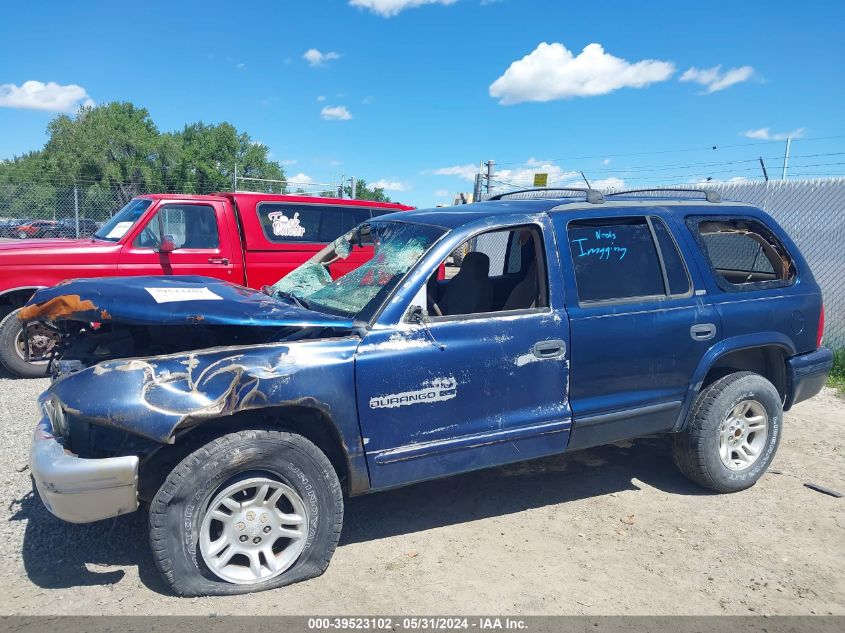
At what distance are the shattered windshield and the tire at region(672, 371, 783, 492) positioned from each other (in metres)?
2.13

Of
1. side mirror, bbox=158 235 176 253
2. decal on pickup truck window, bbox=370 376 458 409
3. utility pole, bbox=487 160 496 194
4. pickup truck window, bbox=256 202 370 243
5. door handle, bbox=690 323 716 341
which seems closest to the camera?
decal on pickup truck window, bbox=370 376 458 409

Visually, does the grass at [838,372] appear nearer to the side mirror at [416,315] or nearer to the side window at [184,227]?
the side mirror at [416,315]

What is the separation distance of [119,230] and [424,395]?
540 cm

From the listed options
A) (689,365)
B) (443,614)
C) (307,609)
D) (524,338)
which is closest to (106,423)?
(307,609)

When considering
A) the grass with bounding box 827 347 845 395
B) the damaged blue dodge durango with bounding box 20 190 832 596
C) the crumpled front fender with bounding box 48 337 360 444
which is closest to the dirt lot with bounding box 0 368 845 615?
the damaged blue dodge durango with bounding box 20 190 832 596

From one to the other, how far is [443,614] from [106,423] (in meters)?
1.69

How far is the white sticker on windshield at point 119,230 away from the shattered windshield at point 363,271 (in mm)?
3710

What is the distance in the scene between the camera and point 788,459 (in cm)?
479

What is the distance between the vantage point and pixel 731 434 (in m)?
4.12

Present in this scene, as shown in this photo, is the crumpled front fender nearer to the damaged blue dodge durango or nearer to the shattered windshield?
the damaged blue dodge durango

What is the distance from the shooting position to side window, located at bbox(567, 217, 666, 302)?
362 cm

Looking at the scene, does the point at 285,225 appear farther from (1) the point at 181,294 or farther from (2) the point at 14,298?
(1) the point at 181,294

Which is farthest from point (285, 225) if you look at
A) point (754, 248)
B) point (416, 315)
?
point (754, 248)

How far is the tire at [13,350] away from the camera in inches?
243
